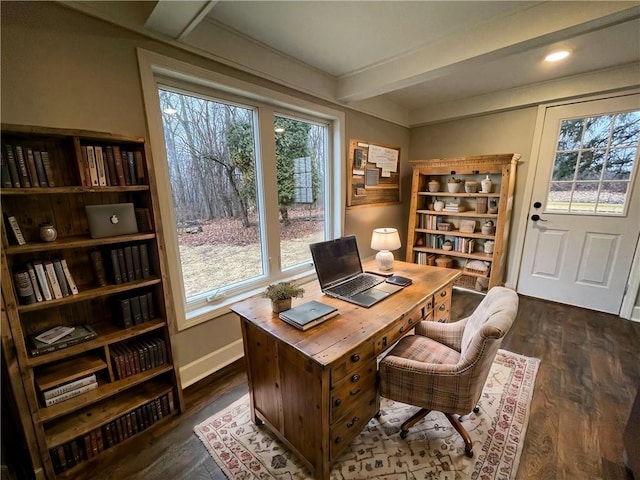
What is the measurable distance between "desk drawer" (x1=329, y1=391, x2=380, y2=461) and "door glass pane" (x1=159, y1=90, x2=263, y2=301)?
4.50ft

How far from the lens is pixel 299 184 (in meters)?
2.60

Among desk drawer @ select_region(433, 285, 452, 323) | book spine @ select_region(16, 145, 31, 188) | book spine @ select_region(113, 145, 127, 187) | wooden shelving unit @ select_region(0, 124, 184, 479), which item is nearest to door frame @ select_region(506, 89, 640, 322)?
desk drawer @ select_region(433, 285, 452, 323)

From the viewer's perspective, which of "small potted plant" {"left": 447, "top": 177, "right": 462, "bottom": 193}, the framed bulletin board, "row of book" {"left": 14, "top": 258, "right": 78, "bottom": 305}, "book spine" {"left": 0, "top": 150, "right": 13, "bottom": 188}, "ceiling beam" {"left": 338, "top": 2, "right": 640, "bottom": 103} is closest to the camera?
"book spine" {"left": 0, "top": 150, "right": 13, "bottom": 188}

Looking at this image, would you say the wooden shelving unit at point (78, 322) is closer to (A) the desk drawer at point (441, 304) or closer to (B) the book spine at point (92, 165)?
(B) the book spine at point (92, 165)

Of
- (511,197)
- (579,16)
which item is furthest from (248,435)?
(511,197)

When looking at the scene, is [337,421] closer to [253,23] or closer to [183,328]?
[183,328]

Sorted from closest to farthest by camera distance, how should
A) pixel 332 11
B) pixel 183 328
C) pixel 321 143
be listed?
pixel 332 11, pixel 183 328, pixel 321 143

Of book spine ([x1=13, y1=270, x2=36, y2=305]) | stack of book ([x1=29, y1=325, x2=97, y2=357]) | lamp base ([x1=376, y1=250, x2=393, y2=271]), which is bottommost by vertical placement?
stack of book ([x1=29, y1=325, x2=97, y2=357])

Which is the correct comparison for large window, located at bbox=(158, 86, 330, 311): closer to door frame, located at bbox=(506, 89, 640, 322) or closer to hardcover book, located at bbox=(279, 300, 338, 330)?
hardcover book, located at bbox=(279, 300, 338, 330)

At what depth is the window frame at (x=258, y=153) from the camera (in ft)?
5.17

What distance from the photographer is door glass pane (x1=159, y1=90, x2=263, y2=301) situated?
1822 mm

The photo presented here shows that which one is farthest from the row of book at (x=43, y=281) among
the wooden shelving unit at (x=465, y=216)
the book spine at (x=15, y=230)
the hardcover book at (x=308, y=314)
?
the wooden shelving unit at (x=465, y=216)

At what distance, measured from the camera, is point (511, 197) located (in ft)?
10.3

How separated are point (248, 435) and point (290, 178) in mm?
1957
